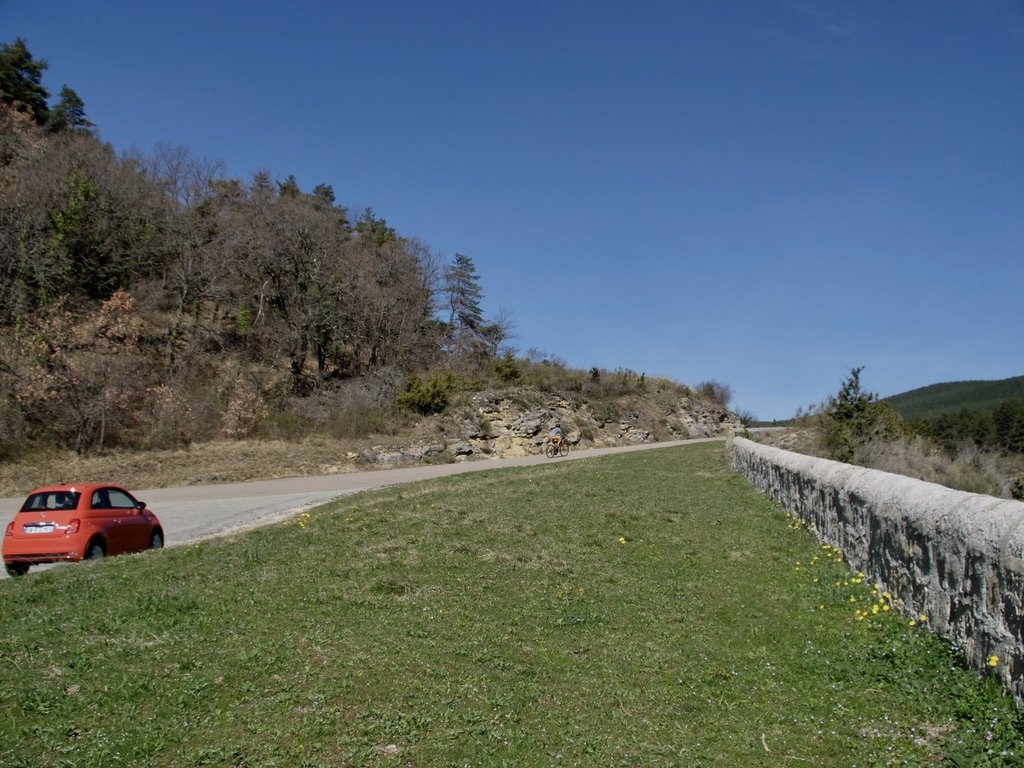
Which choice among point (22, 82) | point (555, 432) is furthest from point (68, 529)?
point (22, 82)

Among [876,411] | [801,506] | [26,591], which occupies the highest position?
[876,411]

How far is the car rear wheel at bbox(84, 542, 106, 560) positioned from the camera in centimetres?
1267

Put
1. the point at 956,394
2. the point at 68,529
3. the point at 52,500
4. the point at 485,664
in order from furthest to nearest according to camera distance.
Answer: the point at 956,394 < the point at 52,500 < the point at 68,529 < the point at 485,664

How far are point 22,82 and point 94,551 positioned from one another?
54147 millimetres

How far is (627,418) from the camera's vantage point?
47156 millimetres

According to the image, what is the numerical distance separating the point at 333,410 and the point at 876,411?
76.7 ft

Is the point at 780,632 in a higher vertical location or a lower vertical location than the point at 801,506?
lower

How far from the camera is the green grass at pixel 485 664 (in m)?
4.20

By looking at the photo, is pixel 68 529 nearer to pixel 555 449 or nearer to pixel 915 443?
pixel 915 443

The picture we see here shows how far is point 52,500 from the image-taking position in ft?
42.2

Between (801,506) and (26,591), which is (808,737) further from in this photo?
(26,591)

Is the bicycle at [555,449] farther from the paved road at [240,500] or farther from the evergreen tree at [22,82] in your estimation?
the evergreen tree at [22,82]

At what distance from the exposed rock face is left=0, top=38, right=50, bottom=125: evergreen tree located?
37545 mm

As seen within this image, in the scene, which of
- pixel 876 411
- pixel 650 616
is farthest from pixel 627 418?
pixel 650 616
